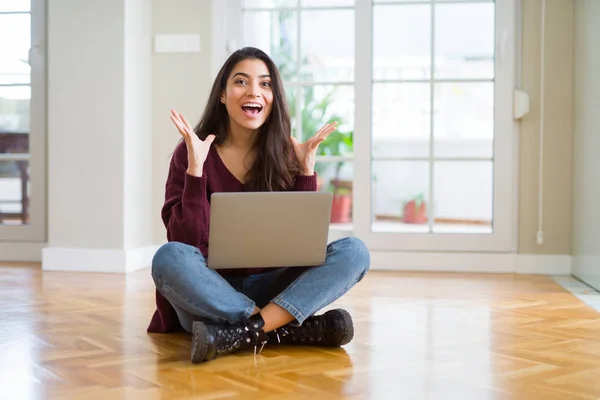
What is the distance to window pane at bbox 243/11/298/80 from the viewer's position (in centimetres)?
496

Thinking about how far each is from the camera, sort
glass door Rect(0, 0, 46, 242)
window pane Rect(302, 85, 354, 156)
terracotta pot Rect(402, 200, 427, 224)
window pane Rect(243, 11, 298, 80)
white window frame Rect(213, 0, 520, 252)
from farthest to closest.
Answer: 1. window pane Rect(302, 85, 354, 156)
2. window pane Rect(243, 11, 298, 80)
3. terracotta pot Rect(402, 200, 427, 224)
4. glass door Rect(0, 0, 46, 242)
5. white window frame Rect(213, 0, 520, 252)

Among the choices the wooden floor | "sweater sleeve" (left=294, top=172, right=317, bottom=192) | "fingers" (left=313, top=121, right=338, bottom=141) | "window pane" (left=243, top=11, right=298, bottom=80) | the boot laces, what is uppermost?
"window pane" (left=243, top=11, right=298, bottom=80)

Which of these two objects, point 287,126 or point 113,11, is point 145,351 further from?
point 113,11

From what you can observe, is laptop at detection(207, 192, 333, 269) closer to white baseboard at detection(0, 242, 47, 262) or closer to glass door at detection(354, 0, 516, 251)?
glass door at detection(354, 0, 516, 251)

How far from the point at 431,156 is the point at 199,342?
279 centimetres

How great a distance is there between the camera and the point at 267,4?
551 cm

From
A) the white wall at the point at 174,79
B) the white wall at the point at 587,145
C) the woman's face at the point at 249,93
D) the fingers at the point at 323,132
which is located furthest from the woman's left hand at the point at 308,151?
the white wall at the point at 174,79

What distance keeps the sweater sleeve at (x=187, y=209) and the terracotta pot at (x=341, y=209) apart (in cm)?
561

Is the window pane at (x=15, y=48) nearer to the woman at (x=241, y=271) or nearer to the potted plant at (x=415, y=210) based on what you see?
the potted plant at (x=415, y=210)

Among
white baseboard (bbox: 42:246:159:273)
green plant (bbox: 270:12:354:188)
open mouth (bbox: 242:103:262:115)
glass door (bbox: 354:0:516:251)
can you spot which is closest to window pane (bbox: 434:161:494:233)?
glass door (bbox: 354:0:516:251)

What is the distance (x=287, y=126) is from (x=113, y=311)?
1.06m

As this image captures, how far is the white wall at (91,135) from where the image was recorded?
4371mm

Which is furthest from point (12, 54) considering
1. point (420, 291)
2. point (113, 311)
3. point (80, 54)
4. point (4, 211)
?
point (420, 291)

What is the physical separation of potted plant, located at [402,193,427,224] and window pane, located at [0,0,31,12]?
2634 mm
